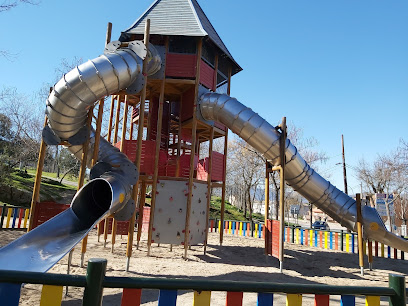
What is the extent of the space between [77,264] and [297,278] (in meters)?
5.92

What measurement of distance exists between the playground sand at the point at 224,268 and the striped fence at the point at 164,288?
10.8 feet

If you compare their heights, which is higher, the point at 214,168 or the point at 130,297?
the point at 214,168

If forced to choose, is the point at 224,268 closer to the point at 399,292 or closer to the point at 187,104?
the point at 187,104

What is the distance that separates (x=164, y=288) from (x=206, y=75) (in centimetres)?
993

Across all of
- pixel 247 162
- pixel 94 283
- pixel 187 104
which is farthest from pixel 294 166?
pixel 247 162

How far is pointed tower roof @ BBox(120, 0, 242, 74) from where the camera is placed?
34.3ft

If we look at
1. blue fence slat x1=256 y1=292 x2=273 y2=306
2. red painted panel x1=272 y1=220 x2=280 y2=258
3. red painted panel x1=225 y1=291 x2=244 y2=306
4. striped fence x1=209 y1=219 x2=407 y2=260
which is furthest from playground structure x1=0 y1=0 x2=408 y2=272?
striped fence x1=209 y1=219 x2=407 y2=260

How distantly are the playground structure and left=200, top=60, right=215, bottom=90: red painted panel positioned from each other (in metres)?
0.04

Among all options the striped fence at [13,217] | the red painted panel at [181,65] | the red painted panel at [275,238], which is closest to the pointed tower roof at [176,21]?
the red painted panel at [181,65]

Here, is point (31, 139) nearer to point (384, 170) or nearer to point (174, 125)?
point (174, 125)

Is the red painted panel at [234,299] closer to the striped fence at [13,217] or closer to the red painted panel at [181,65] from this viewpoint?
the red painted panel at [181,65]

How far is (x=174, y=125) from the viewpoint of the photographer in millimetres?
14266

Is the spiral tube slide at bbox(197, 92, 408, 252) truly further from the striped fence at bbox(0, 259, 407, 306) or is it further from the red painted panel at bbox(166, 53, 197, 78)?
the striped fence at bbox(0, 259, 407, 306)

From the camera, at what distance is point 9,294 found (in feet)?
6.14
